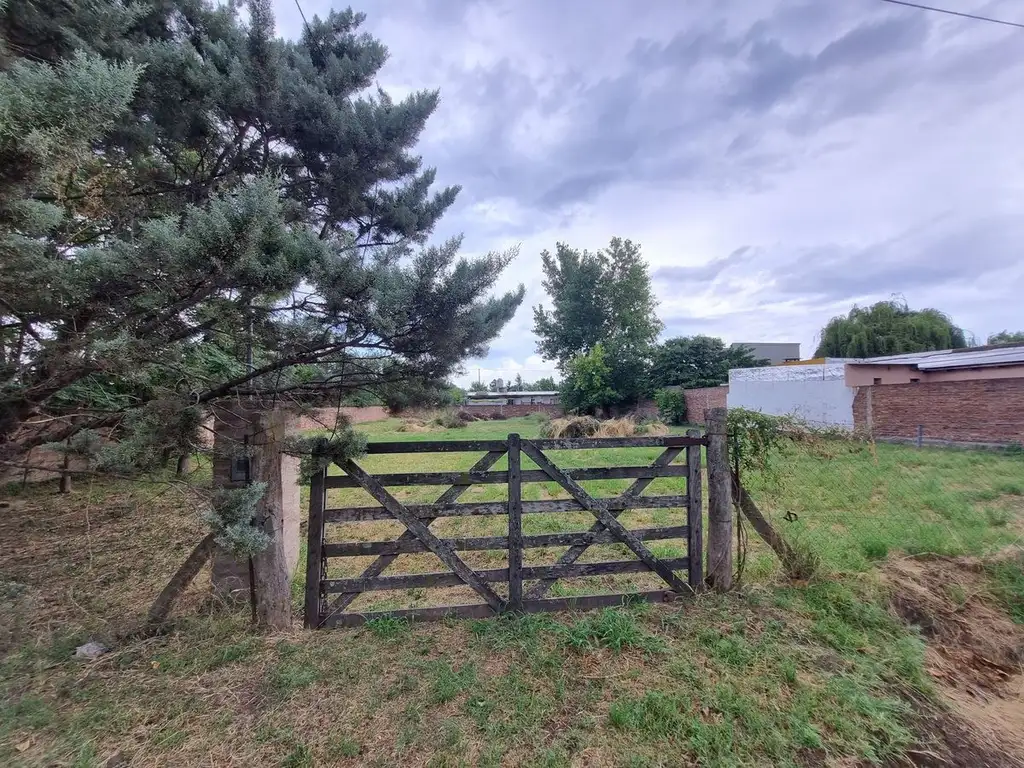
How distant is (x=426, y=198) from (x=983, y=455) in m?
14.5

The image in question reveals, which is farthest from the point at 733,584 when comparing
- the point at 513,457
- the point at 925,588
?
the point at 513,457

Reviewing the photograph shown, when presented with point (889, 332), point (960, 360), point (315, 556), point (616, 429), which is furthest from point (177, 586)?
point (889, 332)

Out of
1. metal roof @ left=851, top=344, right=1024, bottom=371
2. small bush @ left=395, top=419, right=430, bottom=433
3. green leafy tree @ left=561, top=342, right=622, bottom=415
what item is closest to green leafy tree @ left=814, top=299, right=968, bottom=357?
metal roof @ left=851, top=344, right=1024, bottom=371

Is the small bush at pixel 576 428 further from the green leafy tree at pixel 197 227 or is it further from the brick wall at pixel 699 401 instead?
the green leafy tree at pixel 197 227

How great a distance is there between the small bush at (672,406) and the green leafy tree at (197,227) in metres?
27.0

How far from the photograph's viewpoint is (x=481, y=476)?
3.59m

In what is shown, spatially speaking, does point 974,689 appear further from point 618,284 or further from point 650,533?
point 618,284

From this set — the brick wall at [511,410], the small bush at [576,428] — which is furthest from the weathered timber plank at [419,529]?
the brick wall at [511,410]

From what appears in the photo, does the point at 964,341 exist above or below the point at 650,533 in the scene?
above

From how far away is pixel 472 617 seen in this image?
348cm

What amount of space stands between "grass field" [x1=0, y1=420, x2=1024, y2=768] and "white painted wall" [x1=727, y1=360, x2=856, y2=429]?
15061mm

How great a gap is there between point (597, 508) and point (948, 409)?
1615 centimetres

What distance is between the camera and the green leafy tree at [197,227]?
2301mm

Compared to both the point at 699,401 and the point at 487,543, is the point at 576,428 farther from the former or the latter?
the point at 487,543
